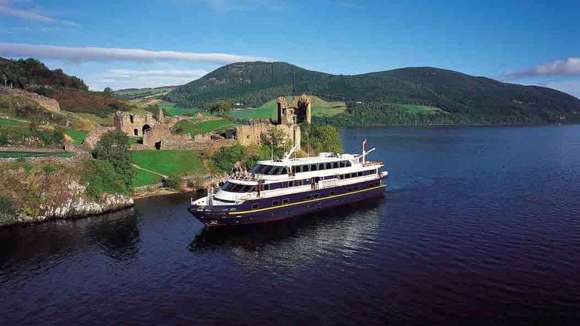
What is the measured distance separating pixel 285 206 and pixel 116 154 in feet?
98.2

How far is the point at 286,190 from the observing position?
59469mm

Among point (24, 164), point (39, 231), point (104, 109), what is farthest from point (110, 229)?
point (104, 109)

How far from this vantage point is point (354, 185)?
68562 millimetres

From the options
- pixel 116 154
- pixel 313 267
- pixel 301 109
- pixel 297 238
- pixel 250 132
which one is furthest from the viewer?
pixel 301 109

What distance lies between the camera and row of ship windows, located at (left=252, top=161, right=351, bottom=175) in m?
60.1

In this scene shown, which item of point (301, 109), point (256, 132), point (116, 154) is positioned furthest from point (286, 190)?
point (301, 109)

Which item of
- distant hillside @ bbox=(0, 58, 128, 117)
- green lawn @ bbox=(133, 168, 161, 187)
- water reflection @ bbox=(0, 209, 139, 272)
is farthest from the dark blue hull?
distant hillside @ bbox=(0, 58, 128, 117)

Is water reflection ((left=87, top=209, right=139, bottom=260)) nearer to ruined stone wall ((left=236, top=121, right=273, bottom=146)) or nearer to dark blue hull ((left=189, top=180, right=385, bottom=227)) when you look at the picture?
dark blue hull ((left=189, top=180, right=385, bottom=227))

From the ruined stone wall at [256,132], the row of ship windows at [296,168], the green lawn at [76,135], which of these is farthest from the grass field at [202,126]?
the row of ship windows at [296,168]

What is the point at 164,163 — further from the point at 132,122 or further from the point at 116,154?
the point at 132,122

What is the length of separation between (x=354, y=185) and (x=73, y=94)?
106 m

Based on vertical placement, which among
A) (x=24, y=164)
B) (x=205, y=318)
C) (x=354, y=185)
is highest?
(x=24, y=164)

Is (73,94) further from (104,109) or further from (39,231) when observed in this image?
(39,231)

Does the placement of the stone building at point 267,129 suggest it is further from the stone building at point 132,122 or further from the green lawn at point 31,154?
the green lawn at point 31,154
